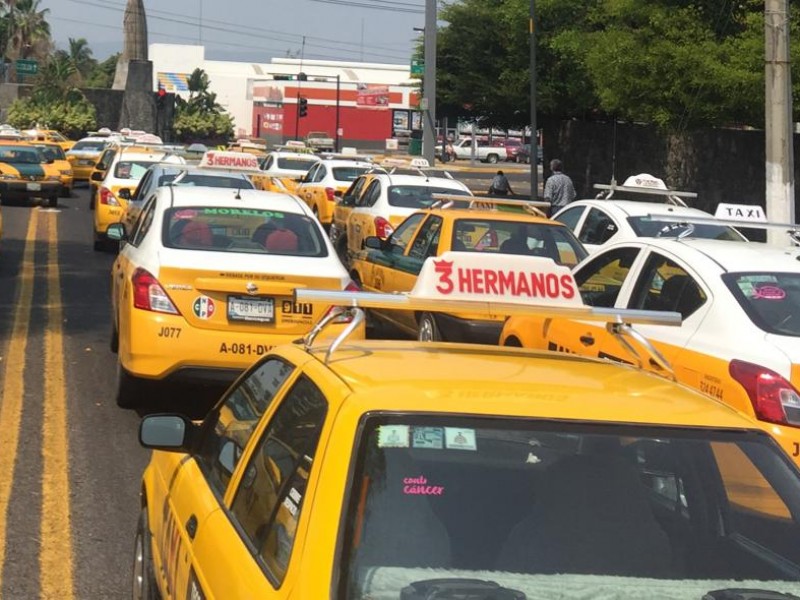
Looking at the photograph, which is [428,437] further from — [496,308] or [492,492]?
[496,308]

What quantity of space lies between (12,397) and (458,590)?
745 centimetres

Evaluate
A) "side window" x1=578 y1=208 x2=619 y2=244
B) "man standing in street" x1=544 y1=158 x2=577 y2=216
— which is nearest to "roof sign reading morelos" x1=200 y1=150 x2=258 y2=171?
"side window" x1=578 y1=208 x2=619 y2=244

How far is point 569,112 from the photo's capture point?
39.2m

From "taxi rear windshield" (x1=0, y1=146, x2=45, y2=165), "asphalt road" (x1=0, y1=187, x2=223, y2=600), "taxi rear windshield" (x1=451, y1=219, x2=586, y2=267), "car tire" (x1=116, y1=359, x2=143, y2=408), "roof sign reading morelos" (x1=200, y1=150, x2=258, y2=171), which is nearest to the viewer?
"asphalt road" (x1=0, y1=187, x2=223, y2=600)

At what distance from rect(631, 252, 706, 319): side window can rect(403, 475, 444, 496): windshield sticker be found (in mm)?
4508

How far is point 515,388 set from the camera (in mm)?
3689

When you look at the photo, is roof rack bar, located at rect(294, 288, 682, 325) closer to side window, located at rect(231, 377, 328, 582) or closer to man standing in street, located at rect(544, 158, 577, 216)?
side window, located at rect(231, 377, 328, 582)

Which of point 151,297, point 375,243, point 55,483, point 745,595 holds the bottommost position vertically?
point 55,483

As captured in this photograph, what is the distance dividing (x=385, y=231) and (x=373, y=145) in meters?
91.1

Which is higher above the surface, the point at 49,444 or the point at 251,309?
the point at 251,309

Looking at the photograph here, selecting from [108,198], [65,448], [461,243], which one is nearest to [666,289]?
[65,448]

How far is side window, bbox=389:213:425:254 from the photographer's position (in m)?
14.6

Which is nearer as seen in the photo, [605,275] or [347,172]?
[605,275]

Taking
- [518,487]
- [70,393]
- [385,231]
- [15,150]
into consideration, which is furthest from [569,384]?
[15,150]
